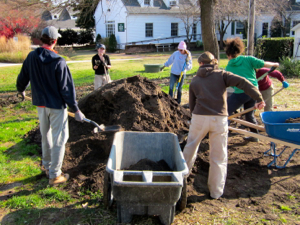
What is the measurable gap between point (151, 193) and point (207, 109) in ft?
4.30

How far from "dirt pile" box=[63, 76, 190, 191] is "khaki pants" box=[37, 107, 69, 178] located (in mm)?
384

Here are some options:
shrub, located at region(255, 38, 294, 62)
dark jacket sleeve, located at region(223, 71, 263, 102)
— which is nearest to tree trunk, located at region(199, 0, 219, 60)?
shrub, located at region(255, 38, 294, 62)

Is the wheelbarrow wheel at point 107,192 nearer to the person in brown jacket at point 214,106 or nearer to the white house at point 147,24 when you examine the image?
the person in brown jacket at point 214,106

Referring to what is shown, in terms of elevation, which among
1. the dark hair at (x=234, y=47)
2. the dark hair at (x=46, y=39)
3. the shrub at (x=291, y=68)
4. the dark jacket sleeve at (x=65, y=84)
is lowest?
the shrub at (x=291, y=68)

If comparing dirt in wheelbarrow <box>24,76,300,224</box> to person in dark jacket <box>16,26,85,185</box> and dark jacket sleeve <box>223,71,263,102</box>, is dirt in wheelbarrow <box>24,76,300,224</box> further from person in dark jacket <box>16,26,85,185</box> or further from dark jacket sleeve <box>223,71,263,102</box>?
dark jacket sleeve <box>223,71,263,102</box>

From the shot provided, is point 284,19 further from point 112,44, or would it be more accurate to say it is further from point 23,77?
point 23,77

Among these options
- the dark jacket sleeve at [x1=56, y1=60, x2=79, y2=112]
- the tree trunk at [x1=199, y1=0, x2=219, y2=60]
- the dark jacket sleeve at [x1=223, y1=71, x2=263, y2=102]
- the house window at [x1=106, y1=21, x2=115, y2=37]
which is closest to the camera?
the dark jacket sleeve at [x1=223, y1=71, x2=263, y2=102]

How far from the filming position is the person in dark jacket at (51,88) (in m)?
3.71

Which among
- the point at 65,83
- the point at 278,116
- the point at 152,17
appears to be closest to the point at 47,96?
the point at 65,83

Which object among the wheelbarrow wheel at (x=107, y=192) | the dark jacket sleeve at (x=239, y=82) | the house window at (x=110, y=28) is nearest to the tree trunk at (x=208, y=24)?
the dark jacket sleeve at (x=239, y=82)

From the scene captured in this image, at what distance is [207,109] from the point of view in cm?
357

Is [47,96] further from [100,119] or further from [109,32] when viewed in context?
[109,32]

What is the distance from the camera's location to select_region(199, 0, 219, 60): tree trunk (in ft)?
35.7

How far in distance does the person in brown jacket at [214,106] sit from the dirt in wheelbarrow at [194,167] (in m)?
0.37
